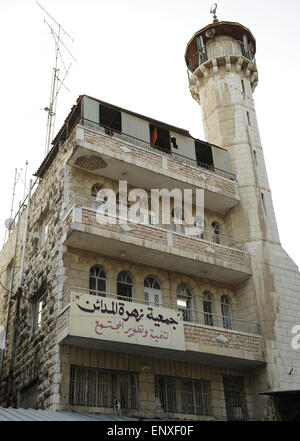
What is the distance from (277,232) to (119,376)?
9092 millimetres

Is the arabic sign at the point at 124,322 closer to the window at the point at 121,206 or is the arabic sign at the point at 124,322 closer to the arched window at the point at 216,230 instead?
the window at the point at 121,206

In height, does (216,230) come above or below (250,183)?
below

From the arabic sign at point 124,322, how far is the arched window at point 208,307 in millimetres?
2883

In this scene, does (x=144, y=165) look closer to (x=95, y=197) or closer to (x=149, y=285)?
(x=95, y=197)

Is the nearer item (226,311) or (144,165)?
(144,165)

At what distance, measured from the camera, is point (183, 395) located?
16.8 m

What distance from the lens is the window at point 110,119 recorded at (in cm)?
2000

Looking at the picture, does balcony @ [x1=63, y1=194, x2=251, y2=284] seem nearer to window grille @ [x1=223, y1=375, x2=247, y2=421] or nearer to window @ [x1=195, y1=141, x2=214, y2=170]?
window @ [x1=195, y1=141, x2=214, y2=170]

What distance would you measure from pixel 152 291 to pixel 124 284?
3.86 feet

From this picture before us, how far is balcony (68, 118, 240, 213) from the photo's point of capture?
60.0 feet

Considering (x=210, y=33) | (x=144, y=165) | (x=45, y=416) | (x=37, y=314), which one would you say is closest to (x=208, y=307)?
(x=144, y=165)

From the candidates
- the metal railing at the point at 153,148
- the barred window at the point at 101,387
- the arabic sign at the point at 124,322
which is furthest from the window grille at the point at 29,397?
the metal railing at the point at 153,148

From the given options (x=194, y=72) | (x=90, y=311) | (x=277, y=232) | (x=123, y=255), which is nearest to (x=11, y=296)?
(x=123, y=255)
